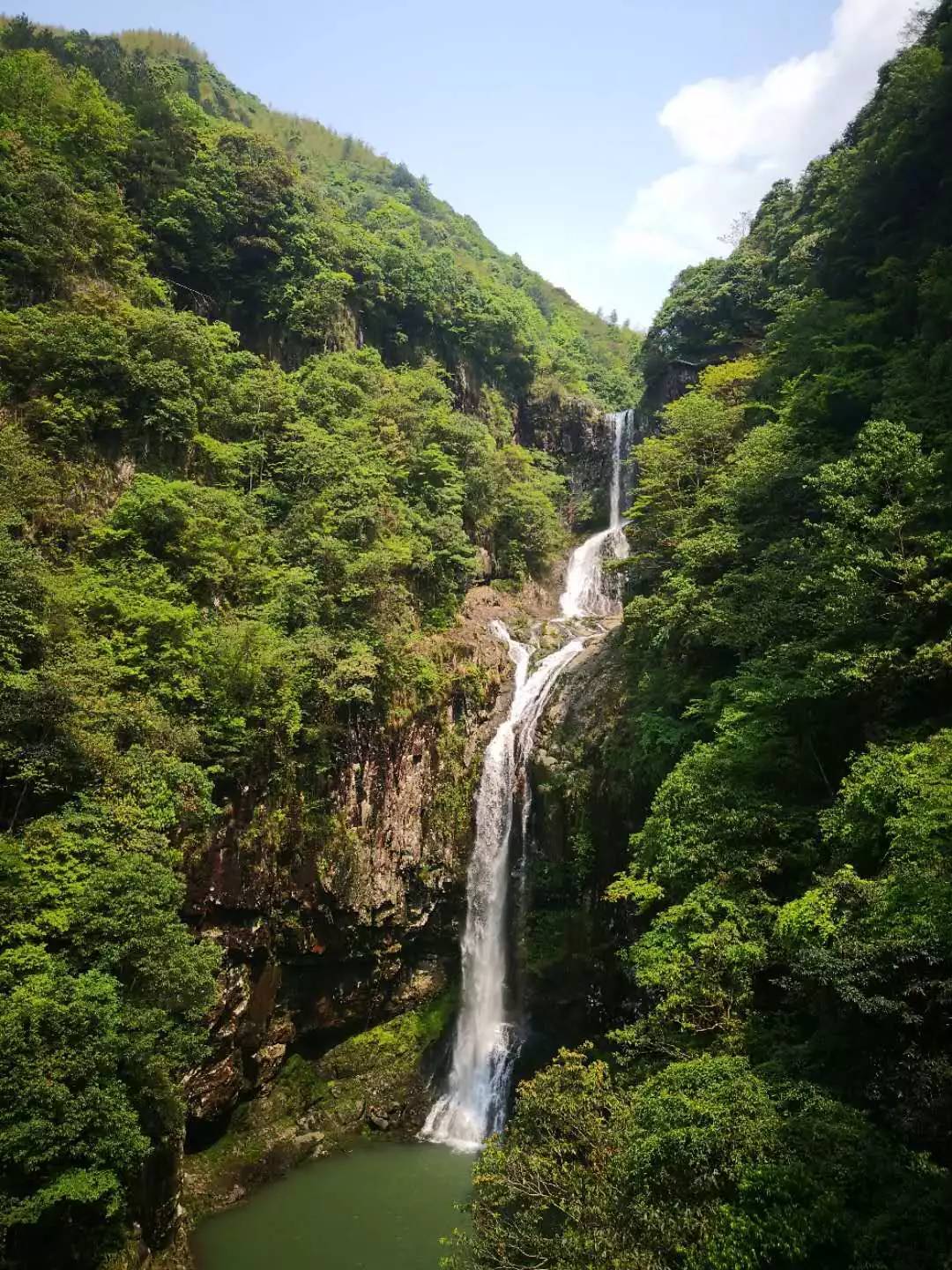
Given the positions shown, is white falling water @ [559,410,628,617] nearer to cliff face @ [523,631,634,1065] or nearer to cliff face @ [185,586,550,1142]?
cliff face @ [185,586,550,1142]

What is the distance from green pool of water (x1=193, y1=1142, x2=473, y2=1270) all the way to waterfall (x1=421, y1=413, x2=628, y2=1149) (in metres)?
1.17

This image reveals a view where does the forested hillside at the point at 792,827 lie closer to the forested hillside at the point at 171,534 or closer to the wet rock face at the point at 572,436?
the forested hillside at the point at 171,534

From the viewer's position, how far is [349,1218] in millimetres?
12875

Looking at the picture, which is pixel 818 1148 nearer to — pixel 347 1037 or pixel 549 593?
pixel 347 1037

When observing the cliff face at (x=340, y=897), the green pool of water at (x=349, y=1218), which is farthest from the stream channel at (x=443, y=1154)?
the cliff face at (x=340, y=897)

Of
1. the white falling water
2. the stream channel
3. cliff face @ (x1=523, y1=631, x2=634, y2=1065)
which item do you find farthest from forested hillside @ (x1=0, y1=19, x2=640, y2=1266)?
cliff face @ (x1=523, y1=631, x2=634, y2=1065)

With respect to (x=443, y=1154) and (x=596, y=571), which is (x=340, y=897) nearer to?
(x=443, y=1154)

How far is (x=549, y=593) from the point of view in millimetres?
30156

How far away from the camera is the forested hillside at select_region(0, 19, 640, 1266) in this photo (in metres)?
10.1

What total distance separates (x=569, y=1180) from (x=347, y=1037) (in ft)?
37.4

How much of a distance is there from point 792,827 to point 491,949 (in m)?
10.6

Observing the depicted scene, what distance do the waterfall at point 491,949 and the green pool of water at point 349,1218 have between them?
1165 mm

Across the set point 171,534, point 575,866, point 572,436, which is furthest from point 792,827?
point 572,436

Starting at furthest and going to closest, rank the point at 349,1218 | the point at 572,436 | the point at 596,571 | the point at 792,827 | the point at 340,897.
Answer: the point at 572,436 < the point at 596,571 < the point at 340,897 < the point at 349,1218 < the point at 792,827
